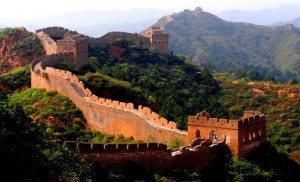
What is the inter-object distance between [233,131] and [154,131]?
4.98 m

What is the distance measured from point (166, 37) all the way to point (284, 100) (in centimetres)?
1775

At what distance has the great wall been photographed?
2677cm

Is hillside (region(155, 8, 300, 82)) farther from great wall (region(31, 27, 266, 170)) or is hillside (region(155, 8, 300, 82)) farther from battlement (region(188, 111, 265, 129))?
battlement (region(188, 111, 265, 129))

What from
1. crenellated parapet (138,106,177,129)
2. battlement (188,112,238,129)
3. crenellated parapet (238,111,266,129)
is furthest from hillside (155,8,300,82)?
battlement (188,112,238,129)

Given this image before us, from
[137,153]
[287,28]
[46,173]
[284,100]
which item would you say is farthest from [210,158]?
[287,28]

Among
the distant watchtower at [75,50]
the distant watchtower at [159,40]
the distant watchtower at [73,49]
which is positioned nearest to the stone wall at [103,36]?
the distant watchtower at [159,40]

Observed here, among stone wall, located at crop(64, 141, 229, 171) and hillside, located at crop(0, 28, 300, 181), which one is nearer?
hillside, located at crop(0, 28, 300, 181)

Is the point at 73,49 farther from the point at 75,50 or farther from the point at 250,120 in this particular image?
the point at 250,120

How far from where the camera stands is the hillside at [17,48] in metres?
60.9

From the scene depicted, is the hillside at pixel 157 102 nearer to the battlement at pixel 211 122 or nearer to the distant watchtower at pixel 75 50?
the distant watchtower at pixel 75 50

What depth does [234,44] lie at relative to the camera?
184875mm

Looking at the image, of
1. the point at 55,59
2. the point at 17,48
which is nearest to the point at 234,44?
the point at 17,48

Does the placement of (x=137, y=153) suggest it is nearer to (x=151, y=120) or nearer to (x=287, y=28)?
(x=151, y=120)

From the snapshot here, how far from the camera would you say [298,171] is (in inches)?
1281
